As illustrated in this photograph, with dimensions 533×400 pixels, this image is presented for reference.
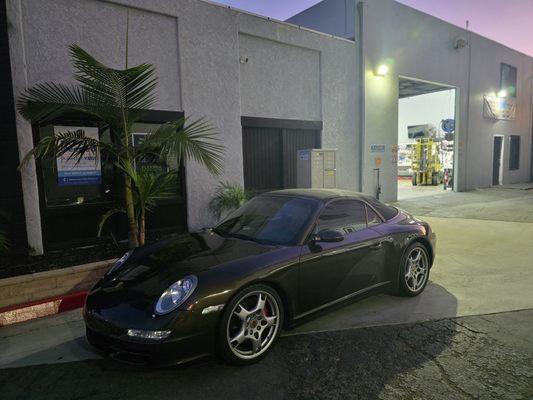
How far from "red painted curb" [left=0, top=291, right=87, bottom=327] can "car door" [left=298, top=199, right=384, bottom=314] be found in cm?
278

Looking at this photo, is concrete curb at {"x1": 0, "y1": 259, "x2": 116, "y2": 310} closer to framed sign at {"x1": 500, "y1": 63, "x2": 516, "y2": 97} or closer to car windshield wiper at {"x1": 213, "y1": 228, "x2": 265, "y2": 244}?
car windshield wiper at {"x1": 213, "y1": 228, "x2": 265, "y2": 244}

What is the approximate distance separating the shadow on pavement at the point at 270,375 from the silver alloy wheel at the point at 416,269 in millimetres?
1040

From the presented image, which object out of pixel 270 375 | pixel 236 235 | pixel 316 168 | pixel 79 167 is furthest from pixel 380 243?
pixel 316 168

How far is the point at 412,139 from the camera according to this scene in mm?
29797

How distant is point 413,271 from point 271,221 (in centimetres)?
190

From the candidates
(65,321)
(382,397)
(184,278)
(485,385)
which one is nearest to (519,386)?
(485,385)

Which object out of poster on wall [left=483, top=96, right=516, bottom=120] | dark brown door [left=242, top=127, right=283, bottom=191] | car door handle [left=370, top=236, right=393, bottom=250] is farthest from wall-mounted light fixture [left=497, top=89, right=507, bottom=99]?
car door handle [left=370, top=236, right=393, bottom=250]

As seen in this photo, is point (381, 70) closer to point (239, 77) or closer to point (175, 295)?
point (239, 77)

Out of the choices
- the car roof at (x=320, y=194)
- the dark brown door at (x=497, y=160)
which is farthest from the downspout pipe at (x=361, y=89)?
the dark brown door at (x=497, y=160)

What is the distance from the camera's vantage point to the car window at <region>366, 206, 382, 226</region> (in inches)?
165

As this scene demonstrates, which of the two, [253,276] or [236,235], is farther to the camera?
[236,235]

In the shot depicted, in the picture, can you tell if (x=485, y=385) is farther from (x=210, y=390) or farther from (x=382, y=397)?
(x=210, y=390)

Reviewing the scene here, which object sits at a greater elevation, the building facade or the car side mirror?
the building facade

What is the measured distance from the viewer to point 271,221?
383cm
